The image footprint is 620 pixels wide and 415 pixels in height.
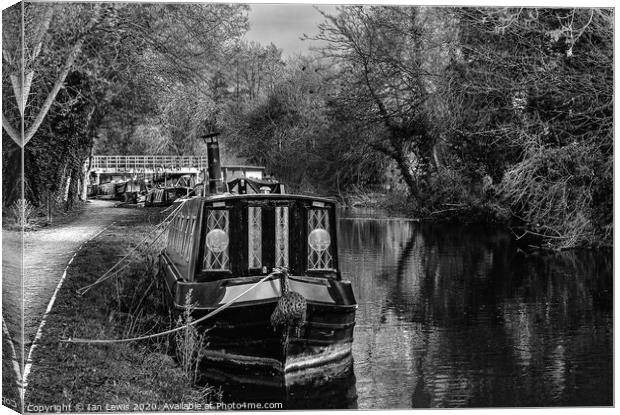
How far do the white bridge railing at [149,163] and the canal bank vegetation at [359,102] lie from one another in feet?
0.49

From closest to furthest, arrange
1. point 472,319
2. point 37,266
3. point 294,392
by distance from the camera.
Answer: point 37,266, point 294,392, point 472,319

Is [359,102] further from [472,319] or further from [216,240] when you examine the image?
[216,240]

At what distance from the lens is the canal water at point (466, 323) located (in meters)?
10.5

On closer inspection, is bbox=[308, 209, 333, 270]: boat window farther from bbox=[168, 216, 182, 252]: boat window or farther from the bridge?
bbox=[168, 216, 182, 252]: boat window

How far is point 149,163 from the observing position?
516 inches

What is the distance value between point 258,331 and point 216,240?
52.7 inches

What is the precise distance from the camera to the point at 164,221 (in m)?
14.7

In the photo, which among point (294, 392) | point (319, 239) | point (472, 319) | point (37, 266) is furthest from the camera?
point (472, 319)

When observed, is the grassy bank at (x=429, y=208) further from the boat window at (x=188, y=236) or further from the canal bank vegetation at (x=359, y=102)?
the boat window at (x=188, y=236)

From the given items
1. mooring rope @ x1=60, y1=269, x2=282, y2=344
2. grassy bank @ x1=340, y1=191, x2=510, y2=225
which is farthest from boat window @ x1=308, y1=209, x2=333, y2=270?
grassy bank @ x1=340, y1=191, x2=510, y2=225

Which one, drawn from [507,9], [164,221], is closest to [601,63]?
[507,9]

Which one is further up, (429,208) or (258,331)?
(429,208)

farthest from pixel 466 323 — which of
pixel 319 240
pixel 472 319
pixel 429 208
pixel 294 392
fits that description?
pixel 429 208

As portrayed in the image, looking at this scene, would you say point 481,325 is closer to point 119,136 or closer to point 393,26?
point 393,26
